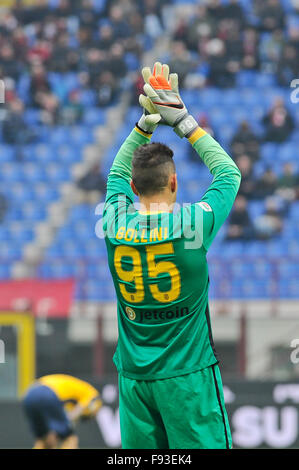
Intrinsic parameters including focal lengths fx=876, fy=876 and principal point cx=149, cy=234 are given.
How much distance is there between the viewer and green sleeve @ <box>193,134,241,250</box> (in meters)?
3.31

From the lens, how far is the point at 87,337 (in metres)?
11.0

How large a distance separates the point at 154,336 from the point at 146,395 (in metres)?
0.23

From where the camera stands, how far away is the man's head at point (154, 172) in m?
3.30

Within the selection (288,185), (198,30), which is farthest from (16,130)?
(288,185)

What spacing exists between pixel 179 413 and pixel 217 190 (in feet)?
2.81

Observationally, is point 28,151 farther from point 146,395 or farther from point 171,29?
point 146,395

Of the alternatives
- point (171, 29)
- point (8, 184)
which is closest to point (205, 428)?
point (8, 184)

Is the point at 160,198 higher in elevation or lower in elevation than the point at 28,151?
lower

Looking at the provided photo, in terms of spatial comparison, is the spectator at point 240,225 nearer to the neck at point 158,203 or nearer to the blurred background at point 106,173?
the blurred background at point 106,173

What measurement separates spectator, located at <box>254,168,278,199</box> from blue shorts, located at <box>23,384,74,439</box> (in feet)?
29.8

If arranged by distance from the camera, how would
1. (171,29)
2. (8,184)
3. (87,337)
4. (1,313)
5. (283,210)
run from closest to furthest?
(1,313)
(87,337)
(283,210)
(8,184)
(171,29)

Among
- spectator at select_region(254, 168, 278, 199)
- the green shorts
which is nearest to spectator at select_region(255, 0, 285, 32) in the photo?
spectator at select_region(254, 168, 278, 199)

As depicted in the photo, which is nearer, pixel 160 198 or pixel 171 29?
pixel 160 198

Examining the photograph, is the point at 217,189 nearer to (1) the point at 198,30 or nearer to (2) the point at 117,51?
(2) the point at 117,51
